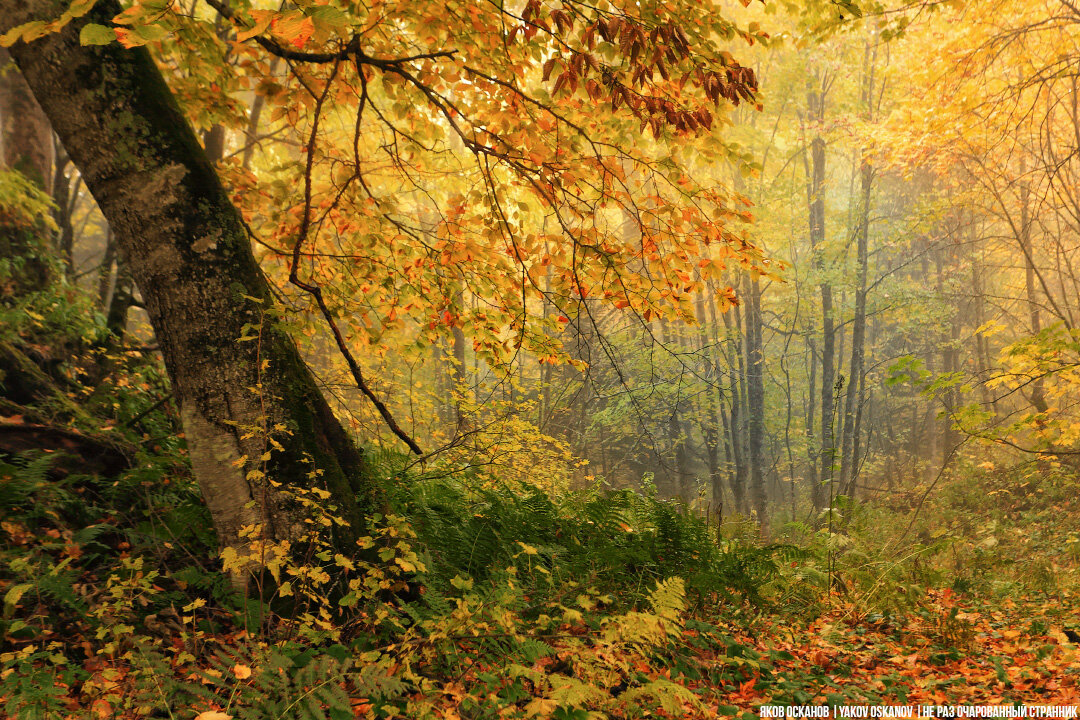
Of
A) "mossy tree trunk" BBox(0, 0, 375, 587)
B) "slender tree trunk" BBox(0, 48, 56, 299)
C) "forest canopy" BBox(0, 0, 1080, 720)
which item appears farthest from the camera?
"slender tree trunk" BBox(0, 48, 56, 299)

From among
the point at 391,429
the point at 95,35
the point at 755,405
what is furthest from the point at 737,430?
the point at 95,35

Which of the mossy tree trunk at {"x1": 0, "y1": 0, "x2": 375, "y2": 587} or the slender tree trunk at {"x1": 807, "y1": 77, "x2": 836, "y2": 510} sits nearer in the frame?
the mossy tree trunk at {"x1": 0, "y1": 0, "x2": 375, "y2": 587}

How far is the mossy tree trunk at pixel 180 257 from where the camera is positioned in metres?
3.08

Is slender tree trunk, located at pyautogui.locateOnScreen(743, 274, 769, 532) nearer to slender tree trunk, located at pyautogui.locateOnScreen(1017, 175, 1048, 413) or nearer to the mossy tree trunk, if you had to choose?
slender tree trunk, located at pyautogui.locateOnScreen(1017, 175, 1048, 413)

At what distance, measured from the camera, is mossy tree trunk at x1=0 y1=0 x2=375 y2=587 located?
121 inches

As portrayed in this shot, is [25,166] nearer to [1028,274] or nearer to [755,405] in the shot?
[755,405]

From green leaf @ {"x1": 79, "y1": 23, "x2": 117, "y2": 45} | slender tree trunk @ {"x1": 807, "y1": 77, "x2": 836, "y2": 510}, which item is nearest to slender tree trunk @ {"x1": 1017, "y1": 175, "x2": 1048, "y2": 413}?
slender tree trunk @ {"x1": 807, "y1": 77, "x2": 836, "y2": 510}

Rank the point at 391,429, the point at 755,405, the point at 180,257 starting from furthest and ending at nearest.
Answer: the point at 755,405 < the point at 391,429 < the point at 180,257

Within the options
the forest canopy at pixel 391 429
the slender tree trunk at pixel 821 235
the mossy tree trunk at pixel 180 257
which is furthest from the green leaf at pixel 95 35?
the slender tree trunk at pixel 821 235

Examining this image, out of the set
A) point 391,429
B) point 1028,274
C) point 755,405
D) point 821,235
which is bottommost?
point 391,429

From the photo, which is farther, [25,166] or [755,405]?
[755,405]

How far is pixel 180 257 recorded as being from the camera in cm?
A: 312

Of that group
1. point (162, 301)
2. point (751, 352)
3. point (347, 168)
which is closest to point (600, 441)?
point (751, 352)

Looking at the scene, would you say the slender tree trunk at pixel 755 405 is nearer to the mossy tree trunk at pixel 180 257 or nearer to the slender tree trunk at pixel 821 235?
the slender tree trunk at pixel 821 235
